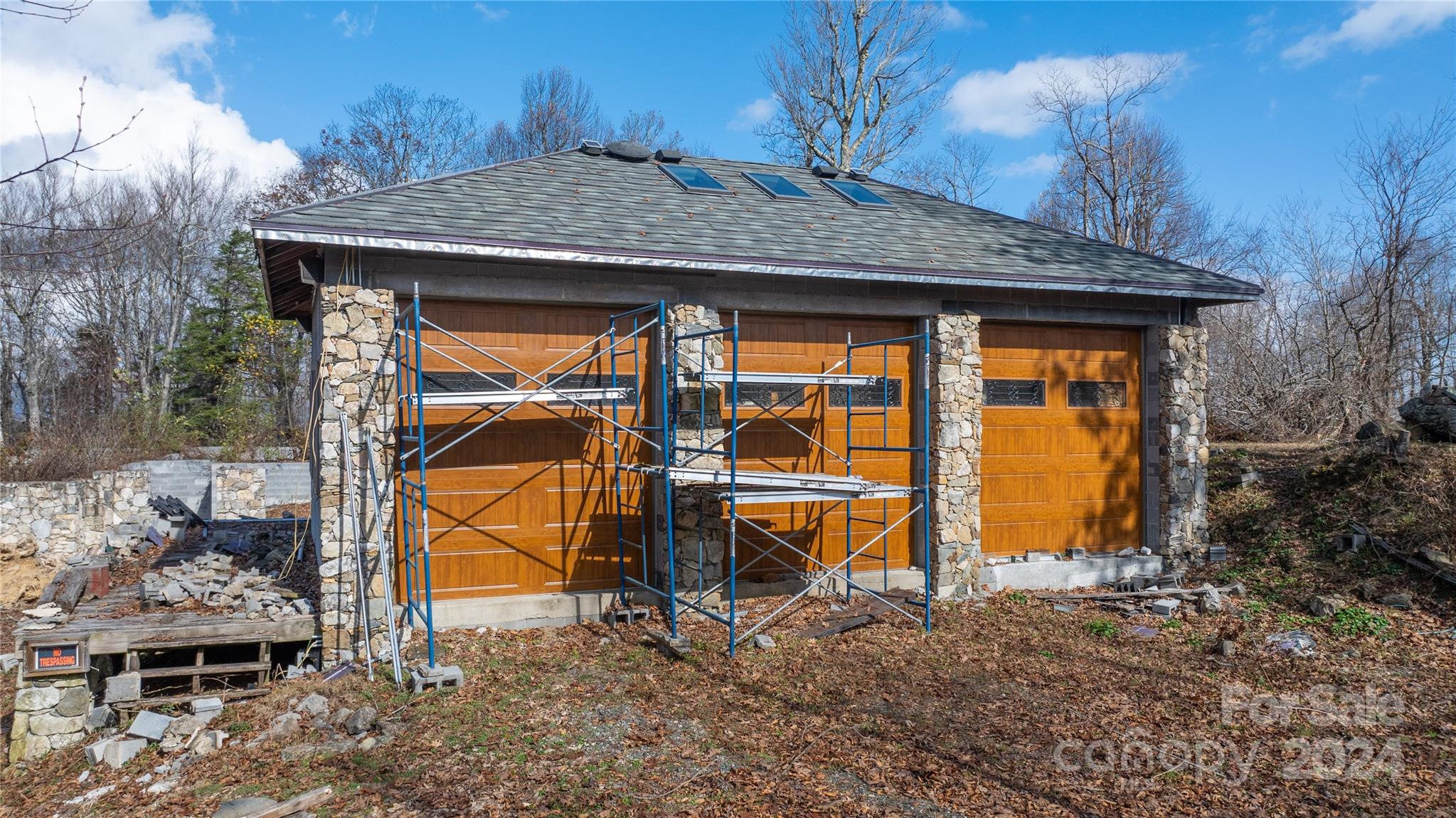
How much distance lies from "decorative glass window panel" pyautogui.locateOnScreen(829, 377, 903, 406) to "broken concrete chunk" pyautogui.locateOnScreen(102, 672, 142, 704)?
23.2 feet

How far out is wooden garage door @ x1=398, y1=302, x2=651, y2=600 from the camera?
8.73 meters

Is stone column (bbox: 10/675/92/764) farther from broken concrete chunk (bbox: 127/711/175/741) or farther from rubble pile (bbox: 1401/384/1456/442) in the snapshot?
rubble pile (bbox: 1401/384/1456/442)

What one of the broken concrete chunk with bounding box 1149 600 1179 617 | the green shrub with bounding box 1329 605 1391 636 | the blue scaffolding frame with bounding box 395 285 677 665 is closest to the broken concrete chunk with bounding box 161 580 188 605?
the blue scaffolding frame with bounding box 395 285 677 665

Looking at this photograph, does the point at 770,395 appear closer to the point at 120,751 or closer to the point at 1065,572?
the point at 1065,572

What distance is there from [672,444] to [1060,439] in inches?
204

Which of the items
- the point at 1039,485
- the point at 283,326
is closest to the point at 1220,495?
the point at 1039,485

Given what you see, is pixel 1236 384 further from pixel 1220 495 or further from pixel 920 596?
pixel 920 596

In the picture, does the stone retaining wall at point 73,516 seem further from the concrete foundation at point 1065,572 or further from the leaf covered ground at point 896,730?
the concrete foundation at point 1065,572

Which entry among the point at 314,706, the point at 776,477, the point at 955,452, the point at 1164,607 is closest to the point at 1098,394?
the point at 955,452

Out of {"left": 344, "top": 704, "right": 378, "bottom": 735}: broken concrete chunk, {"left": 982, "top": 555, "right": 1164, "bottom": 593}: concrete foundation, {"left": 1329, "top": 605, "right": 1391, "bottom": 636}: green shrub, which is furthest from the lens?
{"left": 982, "top": 555, "right": 1164, "bottom": 593}: concrete foundation

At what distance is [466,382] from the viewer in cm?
873

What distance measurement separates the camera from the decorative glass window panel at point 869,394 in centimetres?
1013

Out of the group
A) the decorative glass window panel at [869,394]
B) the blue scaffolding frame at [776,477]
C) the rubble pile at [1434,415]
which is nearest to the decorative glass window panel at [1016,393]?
the blue scaffolding frame at [776,477]

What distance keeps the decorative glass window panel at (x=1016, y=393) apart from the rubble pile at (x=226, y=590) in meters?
7.95
